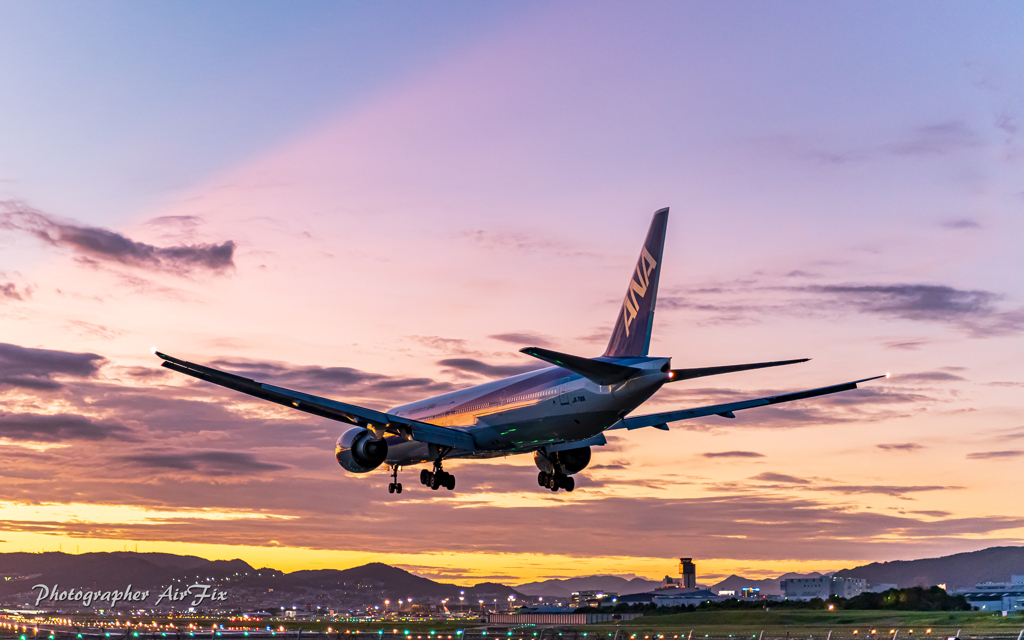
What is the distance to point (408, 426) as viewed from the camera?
5481 centimetres

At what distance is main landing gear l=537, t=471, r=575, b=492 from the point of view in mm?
61250

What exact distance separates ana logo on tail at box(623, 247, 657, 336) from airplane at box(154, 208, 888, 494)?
5cm

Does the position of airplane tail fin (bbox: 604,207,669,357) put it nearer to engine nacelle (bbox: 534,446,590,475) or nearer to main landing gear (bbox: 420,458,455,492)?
engine nacelle (bbox: 534,446,590,475)

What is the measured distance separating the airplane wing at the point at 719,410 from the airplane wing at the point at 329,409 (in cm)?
1021

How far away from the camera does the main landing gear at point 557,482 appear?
61.2 metres

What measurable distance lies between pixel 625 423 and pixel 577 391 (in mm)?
10602

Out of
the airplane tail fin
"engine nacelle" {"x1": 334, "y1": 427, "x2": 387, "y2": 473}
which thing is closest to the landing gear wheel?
"engine nacelle" {"x1": 334, "y1": 427, "x2": 387, "y2": 473}

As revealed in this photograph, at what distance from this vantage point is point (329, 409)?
169 ft

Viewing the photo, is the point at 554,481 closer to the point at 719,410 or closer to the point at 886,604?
the point at 719,410

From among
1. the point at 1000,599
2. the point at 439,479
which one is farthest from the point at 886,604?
the point at 439,479

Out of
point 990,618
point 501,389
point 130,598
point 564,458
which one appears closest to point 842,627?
point 990,618

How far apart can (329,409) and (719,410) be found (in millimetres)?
23227

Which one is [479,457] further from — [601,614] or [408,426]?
[601,614]

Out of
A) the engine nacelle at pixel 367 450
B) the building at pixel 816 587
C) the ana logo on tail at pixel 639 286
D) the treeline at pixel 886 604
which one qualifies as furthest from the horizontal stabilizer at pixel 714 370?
the building at pixel 816 587
